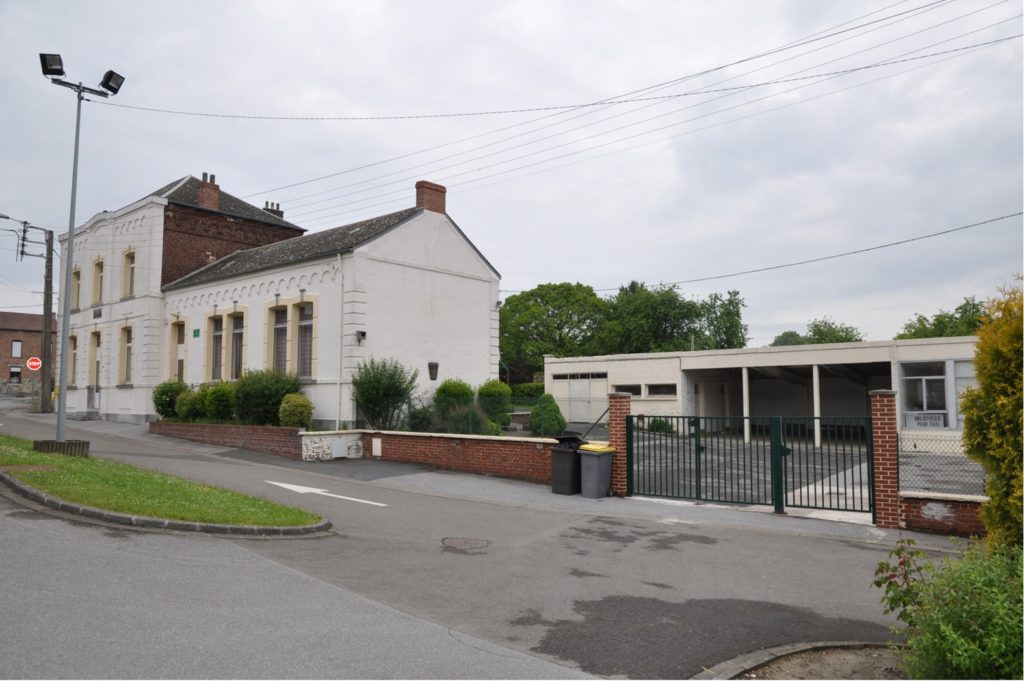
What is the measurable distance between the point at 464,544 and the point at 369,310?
13168 mm

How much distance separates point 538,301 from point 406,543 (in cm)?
5414

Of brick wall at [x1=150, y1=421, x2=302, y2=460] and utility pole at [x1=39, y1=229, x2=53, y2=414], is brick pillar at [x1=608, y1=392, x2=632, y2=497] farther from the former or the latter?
utility pole at [x1=39, y1=229, x2=53, y2=414]

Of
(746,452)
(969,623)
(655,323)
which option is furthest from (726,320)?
(969,623)

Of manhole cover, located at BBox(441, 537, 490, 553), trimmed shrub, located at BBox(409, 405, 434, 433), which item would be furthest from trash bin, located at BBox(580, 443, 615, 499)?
trimmed shrub, located at BBox(409, 405, 434, 433)

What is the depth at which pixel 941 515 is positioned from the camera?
35.6 feet

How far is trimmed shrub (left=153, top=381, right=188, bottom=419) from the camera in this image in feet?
86.4

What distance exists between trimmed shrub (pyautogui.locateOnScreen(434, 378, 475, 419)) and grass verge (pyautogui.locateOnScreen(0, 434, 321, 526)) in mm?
10124

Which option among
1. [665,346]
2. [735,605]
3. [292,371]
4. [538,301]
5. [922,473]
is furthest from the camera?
[538,301]

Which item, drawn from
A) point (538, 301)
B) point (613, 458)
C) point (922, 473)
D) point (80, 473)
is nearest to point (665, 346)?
point (538, 301)

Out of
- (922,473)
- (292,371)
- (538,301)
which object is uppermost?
(538,301)

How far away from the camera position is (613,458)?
14.2 metres

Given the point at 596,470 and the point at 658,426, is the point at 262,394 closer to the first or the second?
the point at 596,470

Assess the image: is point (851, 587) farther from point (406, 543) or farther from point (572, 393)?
point (572, 393)

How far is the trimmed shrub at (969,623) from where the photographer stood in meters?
3.89
